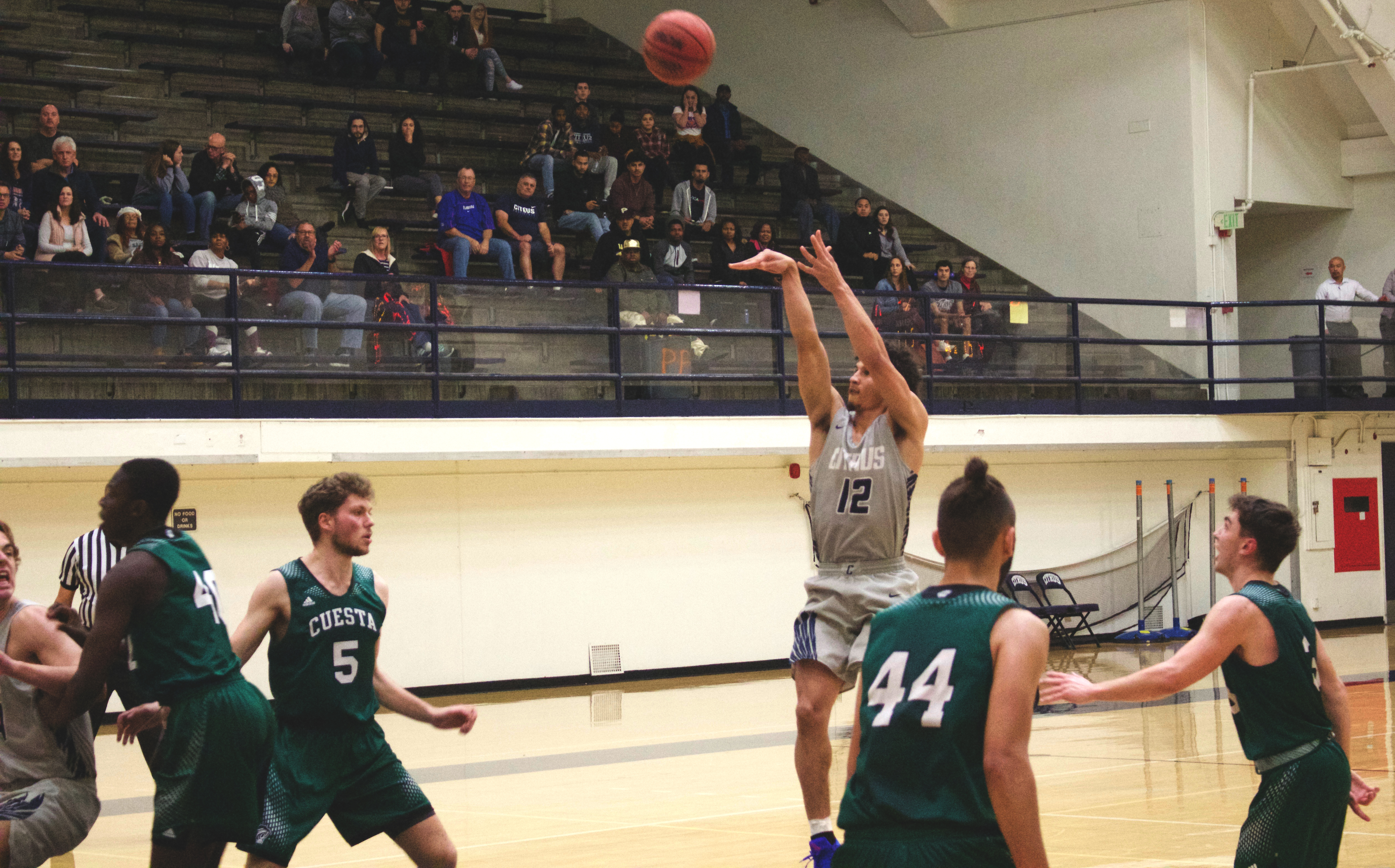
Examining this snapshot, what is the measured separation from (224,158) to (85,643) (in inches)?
428

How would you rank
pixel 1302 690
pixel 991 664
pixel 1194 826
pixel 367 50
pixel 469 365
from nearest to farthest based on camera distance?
pixel 991 664 < pixel 1302 690 < pixel 1194 826 < pixel 469 365 < pixel 367 50

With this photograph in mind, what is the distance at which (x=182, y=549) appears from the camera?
13.6 ft

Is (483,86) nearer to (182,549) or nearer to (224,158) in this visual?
(224,158)

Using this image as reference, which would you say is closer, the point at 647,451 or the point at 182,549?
the point at 182,549

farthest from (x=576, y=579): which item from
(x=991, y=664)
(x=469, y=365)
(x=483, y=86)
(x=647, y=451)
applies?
(x=991, y=664)

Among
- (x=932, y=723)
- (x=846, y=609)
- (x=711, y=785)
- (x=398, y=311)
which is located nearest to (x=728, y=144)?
(x=398, y=311)

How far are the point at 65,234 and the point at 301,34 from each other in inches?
216

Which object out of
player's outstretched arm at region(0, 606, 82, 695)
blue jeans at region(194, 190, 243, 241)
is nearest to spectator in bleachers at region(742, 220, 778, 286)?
blue jeans at region(194, 190, 243, 241)

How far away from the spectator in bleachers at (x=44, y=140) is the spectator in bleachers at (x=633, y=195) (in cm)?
548

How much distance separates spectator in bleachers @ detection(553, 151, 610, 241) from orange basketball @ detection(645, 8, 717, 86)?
553cm

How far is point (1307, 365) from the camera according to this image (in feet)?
52.5

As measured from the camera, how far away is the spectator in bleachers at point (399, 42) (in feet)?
56.6

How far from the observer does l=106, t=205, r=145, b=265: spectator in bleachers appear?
12359 millimetres

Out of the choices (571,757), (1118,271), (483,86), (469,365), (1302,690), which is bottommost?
(571,757)
